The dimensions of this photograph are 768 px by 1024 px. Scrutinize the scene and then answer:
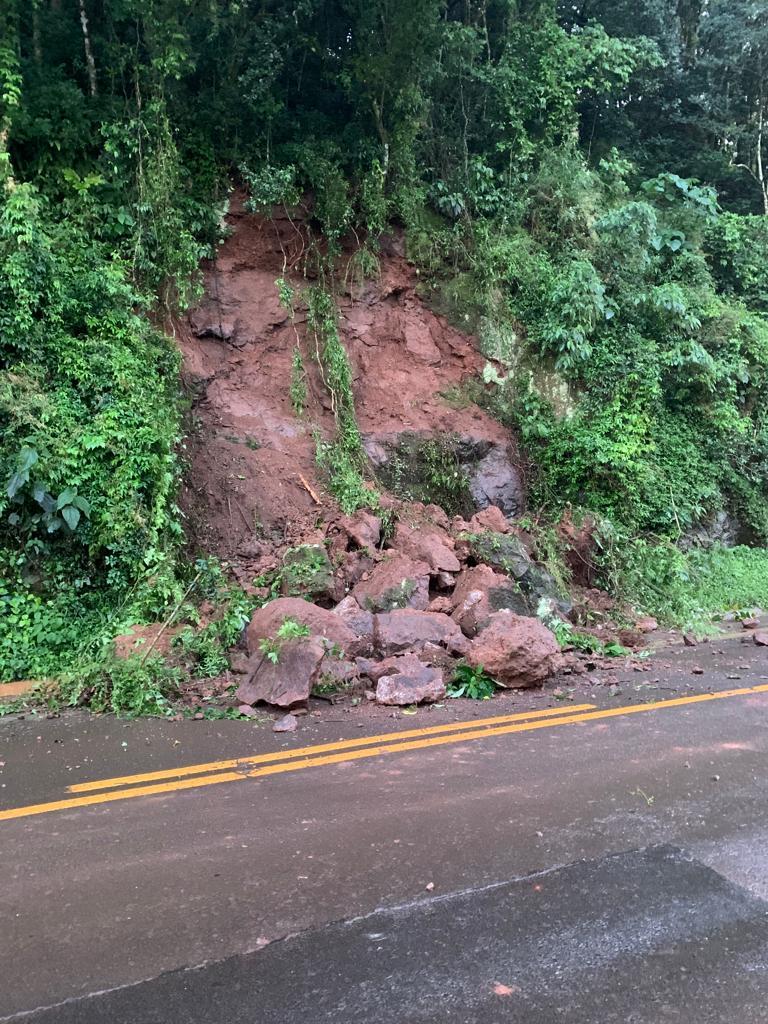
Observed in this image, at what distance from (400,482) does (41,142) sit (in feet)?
22.1

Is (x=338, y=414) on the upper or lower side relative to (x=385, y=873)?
upper

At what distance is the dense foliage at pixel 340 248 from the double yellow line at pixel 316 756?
2.86m

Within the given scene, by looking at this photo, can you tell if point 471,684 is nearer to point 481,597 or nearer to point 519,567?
point 481,597

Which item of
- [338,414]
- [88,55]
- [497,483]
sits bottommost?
[497,483]

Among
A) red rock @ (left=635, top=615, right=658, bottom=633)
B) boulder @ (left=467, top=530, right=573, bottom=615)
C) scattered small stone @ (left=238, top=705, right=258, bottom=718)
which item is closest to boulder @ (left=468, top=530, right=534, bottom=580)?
boulder @ (left=467, top=530, right=573, bottom=615)

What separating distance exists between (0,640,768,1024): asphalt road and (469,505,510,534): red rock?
13.9 feet

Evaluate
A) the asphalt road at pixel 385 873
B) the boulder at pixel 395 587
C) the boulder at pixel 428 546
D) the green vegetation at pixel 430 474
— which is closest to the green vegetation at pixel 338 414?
the green vegetation at pixel 430 474

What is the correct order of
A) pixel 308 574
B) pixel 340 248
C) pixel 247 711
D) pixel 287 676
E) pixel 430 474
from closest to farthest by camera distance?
pixel 247 711, pixel 287 676, pixel 308 574, pixel 430 474, pixel 340 248

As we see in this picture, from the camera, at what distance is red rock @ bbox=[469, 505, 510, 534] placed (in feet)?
33.1

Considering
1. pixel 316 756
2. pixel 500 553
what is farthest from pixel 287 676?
pixel 500 553

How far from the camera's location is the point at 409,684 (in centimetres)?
682

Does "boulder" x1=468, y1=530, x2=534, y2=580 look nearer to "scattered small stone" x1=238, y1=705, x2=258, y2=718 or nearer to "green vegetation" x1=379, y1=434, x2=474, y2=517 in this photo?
"green vegetation" x1=379, y1=434, x2=474, y2=517

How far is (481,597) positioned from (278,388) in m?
4.77

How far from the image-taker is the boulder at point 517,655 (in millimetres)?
7141
